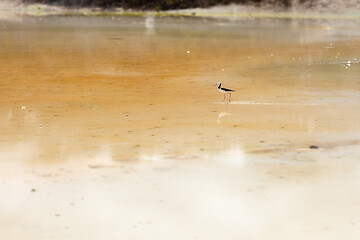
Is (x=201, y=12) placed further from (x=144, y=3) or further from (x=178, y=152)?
(x=178, y=152)

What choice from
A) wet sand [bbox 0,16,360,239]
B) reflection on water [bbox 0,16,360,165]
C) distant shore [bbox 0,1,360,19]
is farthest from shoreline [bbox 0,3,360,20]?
wet sand [bbox 0,16,360,239]

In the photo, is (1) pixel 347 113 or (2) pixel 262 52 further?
(2) pixel 262 52

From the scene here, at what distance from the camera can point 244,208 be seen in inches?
241

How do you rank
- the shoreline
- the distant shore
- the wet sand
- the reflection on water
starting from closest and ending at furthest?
the wet sand → the reflection on water → the shoreline → the distant shore

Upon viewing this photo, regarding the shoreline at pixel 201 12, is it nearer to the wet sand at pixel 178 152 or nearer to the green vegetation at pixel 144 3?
the green vegetation at pixel 144 3

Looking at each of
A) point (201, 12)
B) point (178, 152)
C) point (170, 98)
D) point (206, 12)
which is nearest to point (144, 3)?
point (201, 12)

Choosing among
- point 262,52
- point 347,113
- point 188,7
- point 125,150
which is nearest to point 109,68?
point 262,52

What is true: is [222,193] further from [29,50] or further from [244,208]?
[29,50]

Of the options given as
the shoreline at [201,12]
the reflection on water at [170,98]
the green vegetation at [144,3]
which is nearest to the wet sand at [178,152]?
the reflection on water at [170,98]

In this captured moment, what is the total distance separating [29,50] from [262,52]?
233 inches

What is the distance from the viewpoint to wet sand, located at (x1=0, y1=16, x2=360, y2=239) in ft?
19.2

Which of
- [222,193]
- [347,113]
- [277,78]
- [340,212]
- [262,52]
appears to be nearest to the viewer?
[340,212]

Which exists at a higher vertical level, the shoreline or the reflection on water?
the reflection on water

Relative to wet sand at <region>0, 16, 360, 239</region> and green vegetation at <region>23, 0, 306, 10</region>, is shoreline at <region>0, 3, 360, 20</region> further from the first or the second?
wet sand at <region>0, 16, 360, 239</region>
